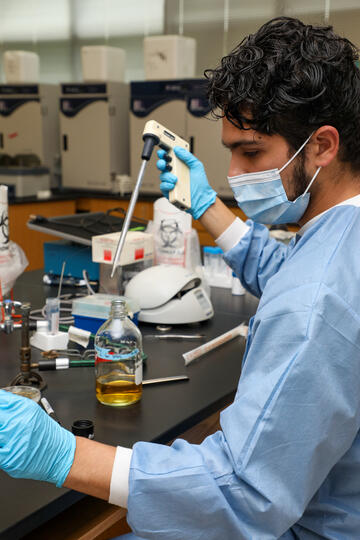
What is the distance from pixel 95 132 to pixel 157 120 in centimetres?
57

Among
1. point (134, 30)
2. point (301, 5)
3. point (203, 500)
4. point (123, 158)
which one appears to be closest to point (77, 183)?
point (123, 158)

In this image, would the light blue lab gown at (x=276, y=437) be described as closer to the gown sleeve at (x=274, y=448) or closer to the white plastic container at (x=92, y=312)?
the gown sleeve at (x=274, y=448)

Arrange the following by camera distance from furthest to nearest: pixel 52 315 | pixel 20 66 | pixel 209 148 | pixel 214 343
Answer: pixel 20 66 < pixel 209 148 < pixel 214 343 < pixel 52 315

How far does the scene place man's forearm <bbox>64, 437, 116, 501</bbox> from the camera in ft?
2.50

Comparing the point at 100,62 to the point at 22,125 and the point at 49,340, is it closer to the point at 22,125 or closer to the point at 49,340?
the point at 22,125

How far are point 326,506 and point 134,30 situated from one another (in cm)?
508

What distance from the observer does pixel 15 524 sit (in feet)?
2.44

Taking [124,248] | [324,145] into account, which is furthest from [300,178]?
[124,248]

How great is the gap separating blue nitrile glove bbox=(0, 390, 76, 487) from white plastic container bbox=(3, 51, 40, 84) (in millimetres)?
4483

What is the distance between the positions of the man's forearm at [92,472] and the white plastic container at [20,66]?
4539 millimetres

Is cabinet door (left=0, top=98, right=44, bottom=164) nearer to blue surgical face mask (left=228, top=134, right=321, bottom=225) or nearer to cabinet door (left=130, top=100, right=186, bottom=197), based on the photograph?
cabinet door (left=130, top=100, right=186, bottom=197)

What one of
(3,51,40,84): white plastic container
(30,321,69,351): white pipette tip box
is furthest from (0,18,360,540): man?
(3,51,40,84): white plastic container

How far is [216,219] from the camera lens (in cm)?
156

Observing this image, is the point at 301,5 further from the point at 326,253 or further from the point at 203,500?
the point at 203,500
